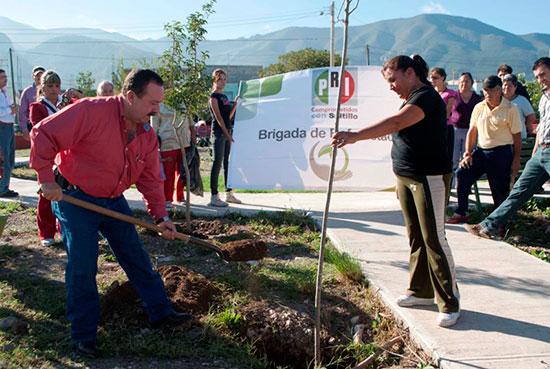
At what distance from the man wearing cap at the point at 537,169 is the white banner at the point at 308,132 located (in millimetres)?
2540

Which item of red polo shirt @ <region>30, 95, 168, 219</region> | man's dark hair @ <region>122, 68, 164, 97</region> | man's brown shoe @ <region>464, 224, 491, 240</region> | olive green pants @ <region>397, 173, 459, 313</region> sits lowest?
man's brown shoe @ <region>464, 224, 491, 240</region>

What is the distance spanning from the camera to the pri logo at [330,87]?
26.5 feet

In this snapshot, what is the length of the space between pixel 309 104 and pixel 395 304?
4.84 m

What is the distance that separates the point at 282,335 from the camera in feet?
11.8

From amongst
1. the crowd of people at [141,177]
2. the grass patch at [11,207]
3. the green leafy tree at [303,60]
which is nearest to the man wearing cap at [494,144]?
the crowd of people at [141,177]

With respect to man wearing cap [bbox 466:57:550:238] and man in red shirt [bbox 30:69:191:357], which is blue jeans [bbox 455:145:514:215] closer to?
man wearing cap [bbox 466:57:550:238]

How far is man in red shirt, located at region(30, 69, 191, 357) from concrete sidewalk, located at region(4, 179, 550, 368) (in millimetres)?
2130

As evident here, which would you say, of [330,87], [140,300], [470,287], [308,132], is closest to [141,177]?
[140,300]

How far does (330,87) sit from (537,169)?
3508mm

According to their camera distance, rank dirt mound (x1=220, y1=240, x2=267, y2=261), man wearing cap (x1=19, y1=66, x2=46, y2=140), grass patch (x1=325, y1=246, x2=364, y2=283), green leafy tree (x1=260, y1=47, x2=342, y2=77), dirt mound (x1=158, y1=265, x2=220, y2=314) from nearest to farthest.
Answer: dirt mound (x1=158, y1=265, x2=220, y2=314), grass patch (x1=325, y1=246, x2=364, y2=283), dirt mound (x1=220, y1=240, x2=267, y2=261), man wearing cap (x1=19, y1=66, x2=46, y2=140), green leafy tree (x1=260, y1=47, x2=342, y2=77)

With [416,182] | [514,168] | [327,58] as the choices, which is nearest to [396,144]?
[416,182]

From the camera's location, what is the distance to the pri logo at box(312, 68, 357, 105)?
808cm

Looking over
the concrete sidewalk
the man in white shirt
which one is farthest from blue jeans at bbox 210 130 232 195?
the man in white shirt

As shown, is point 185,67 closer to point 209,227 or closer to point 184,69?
point 184,69
